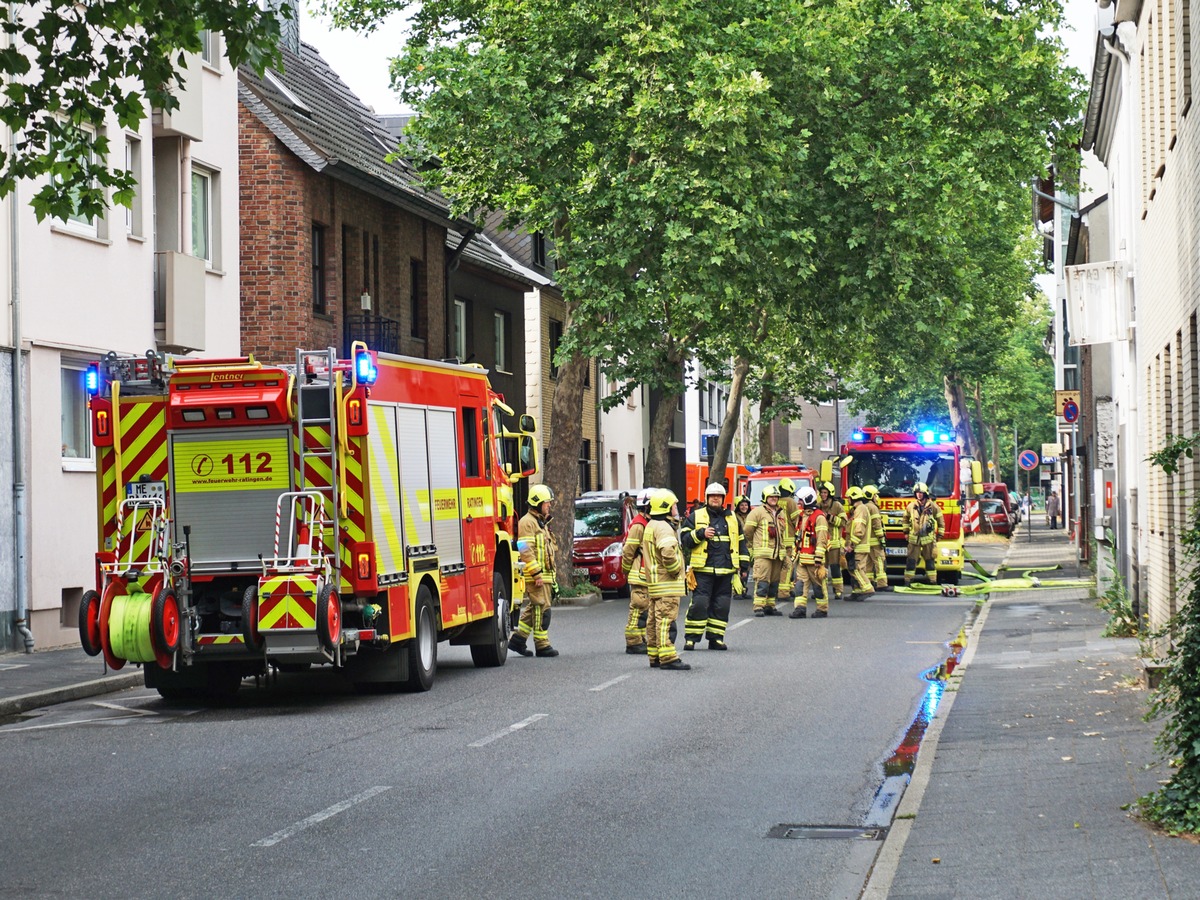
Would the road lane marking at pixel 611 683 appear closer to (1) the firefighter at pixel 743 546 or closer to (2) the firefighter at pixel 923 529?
(1) the firefighter at pixel 743 546

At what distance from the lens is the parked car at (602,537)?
97.1 feet

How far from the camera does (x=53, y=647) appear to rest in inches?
793

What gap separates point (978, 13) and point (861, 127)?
2899mm

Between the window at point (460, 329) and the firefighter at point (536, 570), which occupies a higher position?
the window at point (460, 329)

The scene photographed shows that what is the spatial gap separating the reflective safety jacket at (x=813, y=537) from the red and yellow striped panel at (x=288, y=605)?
11.2m

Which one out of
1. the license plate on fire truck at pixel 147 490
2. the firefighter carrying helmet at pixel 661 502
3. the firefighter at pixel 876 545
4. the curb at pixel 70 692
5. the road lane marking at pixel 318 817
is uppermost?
the license plate on fire truck at pixel 147 490

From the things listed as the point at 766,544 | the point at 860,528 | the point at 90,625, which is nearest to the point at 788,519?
the point at 766,544

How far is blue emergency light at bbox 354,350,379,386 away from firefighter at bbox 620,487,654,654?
3246mm

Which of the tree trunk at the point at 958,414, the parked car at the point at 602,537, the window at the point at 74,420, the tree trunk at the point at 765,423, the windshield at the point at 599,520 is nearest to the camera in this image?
the window at the point at 74,420

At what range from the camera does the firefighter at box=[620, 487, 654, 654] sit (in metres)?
16.2

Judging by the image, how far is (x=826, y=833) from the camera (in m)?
8.40

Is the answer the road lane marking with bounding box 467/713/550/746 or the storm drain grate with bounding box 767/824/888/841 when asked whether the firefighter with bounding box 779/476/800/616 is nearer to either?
the road lane marking with bounding box 467/713/550/746

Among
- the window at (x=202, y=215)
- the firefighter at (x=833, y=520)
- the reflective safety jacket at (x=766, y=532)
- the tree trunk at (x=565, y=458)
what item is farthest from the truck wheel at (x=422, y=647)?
the tree trunk at (x=565, y=458)

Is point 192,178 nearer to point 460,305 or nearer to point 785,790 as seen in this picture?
point 460,305
